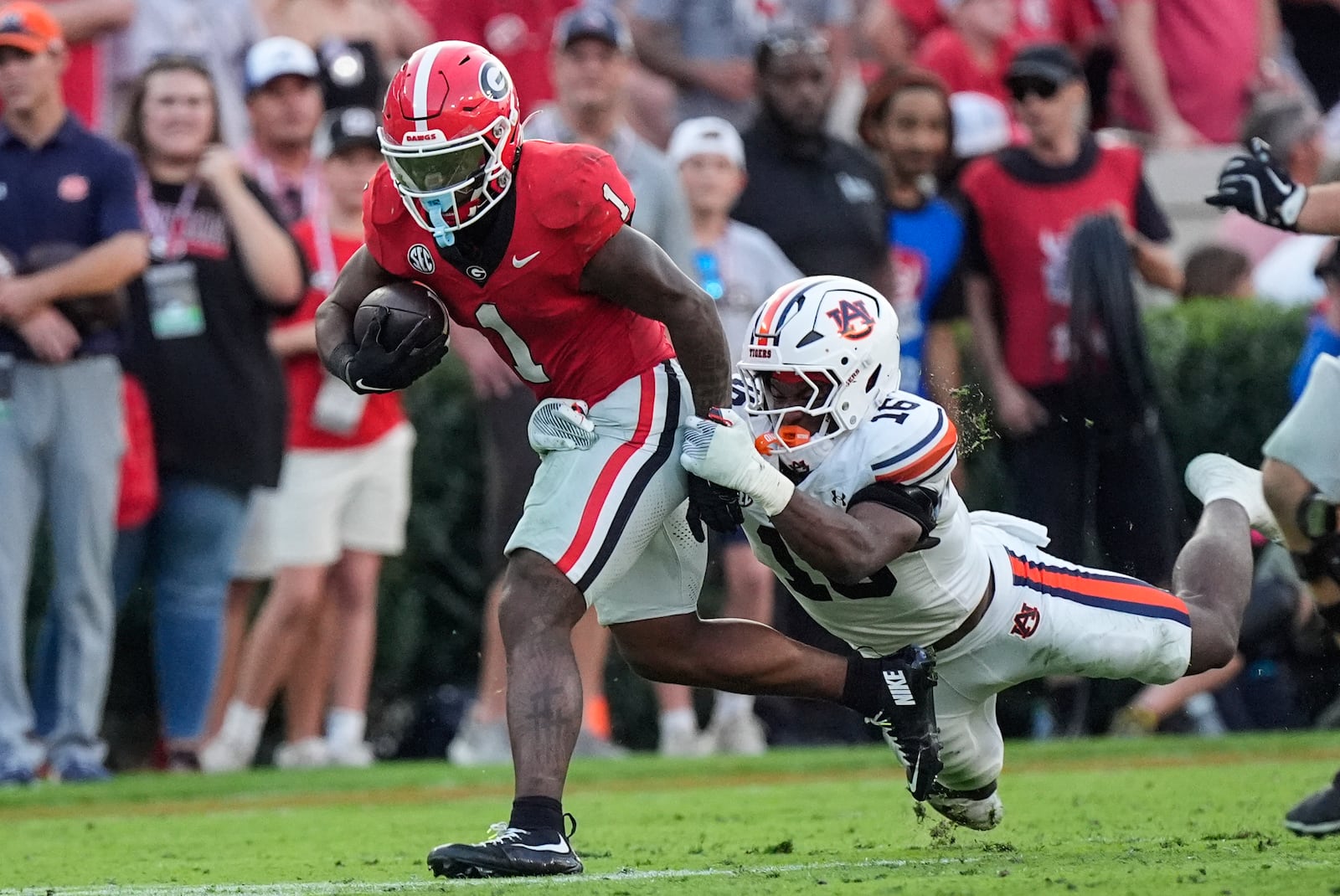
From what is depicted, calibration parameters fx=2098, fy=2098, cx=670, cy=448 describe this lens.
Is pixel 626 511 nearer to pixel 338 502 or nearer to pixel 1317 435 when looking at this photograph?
pixel 1317 435

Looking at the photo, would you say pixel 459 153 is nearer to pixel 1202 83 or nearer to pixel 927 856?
pixel 927 856

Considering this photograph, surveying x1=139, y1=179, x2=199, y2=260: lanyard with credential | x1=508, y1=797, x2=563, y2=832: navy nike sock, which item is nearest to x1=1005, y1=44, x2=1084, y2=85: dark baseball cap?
x1=139, y1=179, x2=199, y2=260: lanyard with credential

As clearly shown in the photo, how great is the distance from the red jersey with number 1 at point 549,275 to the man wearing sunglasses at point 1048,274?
3.44 m

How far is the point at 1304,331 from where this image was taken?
9.81 m

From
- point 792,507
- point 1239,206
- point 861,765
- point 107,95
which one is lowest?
point 861,765

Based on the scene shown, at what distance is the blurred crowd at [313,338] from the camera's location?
8000 mm

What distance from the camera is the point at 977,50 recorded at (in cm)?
1103

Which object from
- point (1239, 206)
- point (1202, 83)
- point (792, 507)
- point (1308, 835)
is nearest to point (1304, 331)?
point (1202, 83)

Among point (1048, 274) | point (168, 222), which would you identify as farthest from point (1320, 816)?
point (168, 222)

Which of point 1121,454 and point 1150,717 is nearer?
point 1121,454

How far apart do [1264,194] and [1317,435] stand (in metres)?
0.74

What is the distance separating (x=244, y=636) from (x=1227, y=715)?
4.51 metres

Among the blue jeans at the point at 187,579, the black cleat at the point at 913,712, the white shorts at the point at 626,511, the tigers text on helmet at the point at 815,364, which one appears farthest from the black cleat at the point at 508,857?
the blue jeans at the point at 187,579

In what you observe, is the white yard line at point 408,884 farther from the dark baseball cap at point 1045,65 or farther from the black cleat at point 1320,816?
the dark baseball cap at point 1045,65
